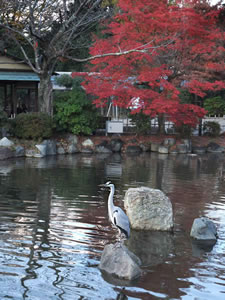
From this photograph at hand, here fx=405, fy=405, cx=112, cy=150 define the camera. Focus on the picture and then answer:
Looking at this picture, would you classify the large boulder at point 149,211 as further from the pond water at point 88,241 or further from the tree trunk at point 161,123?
the tree trunk at point 161,123

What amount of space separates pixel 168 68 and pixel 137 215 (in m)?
13.0

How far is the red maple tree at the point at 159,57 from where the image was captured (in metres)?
18.0

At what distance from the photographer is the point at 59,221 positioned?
826 cm

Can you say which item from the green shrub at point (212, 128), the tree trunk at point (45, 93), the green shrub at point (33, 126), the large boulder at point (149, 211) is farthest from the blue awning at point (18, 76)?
the large boulder at point (149, 211)

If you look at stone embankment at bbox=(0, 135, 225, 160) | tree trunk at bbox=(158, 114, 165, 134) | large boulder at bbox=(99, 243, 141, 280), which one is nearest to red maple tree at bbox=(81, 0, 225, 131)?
stone embankment at bbox=(0, 135, 225, 160)

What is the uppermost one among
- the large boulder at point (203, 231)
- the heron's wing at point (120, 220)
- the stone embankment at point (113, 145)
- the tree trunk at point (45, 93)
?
the tree trunk at point (45, 93)

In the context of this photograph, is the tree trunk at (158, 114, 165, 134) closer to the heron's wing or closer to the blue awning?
the blue awning

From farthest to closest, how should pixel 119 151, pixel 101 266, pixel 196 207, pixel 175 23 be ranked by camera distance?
pixel 119 151, pixel 175 23, pixel 196 207, pixel 101 266

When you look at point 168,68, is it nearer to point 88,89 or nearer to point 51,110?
point 88,89

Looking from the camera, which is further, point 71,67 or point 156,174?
point 71,67

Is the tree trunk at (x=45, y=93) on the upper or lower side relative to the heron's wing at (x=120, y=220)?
upper

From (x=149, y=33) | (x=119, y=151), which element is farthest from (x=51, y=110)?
(x=149, y=33)

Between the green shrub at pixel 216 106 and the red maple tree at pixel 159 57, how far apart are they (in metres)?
8.11

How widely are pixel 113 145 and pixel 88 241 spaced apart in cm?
1370
